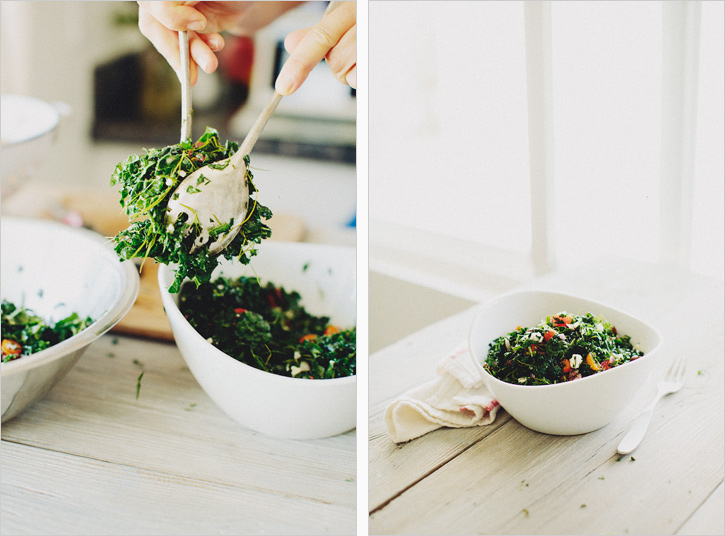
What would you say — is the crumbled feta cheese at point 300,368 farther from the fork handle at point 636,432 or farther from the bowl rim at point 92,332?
the fork handle at point 636,432

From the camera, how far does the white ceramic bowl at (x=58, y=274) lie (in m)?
0.79

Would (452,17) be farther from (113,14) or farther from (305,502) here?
(305,502)

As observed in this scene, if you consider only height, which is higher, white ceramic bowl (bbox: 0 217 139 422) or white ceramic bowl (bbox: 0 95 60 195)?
white ceramic bowl (bbox: 0 95 60 195)

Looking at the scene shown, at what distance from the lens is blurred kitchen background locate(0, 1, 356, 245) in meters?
0.92

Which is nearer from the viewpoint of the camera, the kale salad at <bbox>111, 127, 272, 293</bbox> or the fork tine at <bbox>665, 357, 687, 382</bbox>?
the kale salad at <bbox>111, 127, 272, 293</bbox>

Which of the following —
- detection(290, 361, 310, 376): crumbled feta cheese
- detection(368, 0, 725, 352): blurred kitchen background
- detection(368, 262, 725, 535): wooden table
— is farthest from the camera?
detection(368, 0, 725, 352): blurred kitchen background

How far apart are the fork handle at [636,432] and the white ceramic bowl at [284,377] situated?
0.35 metres

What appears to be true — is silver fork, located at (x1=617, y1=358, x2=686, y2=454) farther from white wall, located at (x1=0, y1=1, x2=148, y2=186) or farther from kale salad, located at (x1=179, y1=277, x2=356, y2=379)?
white wall, located at (x1=0, y1=1, x2=148, y2=186)

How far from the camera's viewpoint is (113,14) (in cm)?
93

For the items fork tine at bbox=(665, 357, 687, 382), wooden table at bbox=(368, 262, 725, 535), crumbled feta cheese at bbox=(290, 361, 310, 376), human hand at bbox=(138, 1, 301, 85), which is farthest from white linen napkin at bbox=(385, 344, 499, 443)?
human hand at bbox=(138, 1, 301, 85)

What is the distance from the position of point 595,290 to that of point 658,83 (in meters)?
0.35

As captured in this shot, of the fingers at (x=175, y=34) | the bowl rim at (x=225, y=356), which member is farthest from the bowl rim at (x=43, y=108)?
the bowl rim at (x=225, y=356)

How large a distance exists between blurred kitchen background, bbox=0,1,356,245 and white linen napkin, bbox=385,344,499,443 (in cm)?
28

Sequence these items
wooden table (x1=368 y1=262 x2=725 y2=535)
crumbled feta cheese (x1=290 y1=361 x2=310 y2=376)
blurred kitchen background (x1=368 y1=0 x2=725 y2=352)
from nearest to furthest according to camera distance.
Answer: wooden table (x1=368 y1=262 x2=725 y2=535) < crumbled feta cheese (x1=290 y1=361 x2=310 y2=376) < blurred kitchen background (x1=368 y1=0 x2=725 y2=352)
